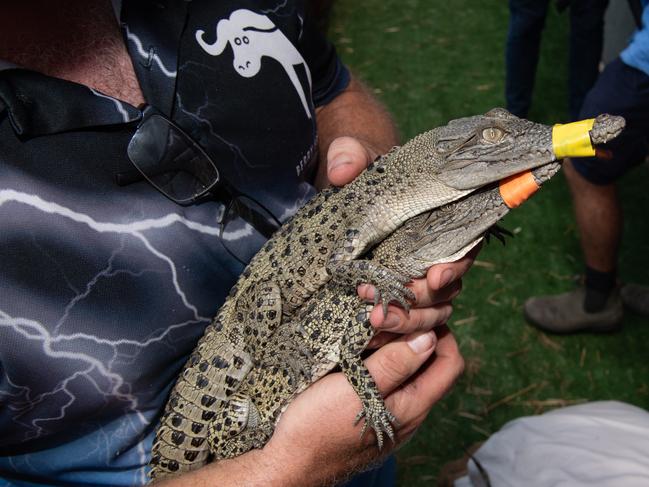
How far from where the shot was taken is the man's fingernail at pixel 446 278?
1.63 metres

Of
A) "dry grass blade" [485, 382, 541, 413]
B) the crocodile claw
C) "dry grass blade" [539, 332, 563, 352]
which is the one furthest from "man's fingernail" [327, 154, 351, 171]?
"dry grass blade" [539, 332, 563, 352]

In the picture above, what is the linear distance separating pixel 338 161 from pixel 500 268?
8.86 ft

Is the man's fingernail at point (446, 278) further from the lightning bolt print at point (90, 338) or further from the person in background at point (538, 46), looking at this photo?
the person in background at point (538, 46)

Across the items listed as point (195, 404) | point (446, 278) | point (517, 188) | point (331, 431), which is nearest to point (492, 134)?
point (517, 188)

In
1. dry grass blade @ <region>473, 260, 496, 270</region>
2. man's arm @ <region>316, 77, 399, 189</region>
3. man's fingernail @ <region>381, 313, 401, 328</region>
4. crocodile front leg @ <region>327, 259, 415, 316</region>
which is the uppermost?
man's arm @ <region>316, 77, 399, 189</region>

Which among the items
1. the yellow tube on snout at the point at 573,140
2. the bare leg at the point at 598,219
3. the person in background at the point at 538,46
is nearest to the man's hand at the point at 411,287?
the yellow tube on snout at the point at 573,140

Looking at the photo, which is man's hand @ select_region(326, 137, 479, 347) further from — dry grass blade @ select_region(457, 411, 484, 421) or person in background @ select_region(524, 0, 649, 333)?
dry grass blade @ select_region(457, 411, 484, 421)

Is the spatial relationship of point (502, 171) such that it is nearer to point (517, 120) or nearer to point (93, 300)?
point (517, 120)

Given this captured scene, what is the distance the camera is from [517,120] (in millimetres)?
1578

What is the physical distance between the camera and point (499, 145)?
157 cm

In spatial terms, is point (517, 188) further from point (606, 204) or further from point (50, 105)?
point (606, 204)

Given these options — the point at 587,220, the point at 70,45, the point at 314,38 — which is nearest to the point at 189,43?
the point at 70,45

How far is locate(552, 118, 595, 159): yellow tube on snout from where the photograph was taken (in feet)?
4.50

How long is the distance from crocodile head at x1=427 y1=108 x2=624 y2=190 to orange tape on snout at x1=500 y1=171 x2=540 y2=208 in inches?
1.2
